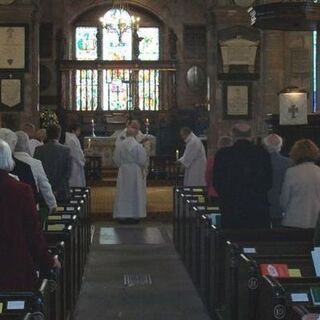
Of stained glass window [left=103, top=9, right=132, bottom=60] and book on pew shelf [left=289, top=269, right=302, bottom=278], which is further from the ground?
stained glass window [left=103, top=9, right=132, bottom=60]

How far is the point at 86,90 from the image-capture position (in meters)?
34.8

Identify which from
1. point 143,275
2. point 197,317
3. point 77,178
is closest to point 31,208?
point 197,317

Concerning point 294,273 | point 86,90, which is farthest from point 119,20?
point 294,273

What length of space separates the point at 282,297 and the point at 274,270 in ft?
3.86

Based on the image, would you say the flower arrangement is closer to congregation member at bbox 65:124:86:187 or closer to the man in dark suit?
congregation member at bbox 65:124:86:187

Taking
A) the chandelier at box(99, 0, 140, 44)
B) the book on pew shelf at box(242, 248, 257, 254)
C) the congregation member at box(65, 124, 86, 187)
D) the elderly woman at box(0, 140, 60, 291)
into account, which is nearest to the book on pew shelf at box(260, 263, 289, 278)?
the book on pew shelf at box(242, 248, 257, 254)

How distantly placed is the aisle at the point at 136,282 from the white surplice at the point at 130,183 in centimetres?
126

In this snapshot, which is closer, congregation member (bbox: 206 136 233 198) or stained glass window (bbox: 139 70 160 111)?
congregation member (bbox: 206 136 233 198)

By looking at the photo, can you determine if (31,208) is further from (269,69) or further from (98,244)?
(269,69)

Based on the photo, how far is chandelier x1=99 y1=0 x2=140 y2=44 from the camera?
30234mm

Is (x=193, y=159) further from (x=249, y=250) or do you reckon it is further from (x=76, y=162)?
(x=249, y=250)

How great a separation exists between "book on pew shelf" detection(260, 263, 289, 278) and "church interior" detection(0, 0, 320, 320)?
0.02m

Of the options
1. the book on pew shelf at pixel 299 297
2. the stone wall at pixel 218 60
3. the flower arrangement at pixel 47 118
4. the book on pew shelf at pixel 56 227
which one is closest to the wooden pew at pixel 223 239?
the book on pew shelf at pixel 56 227

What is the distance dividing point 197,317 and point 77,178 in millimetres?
8925
